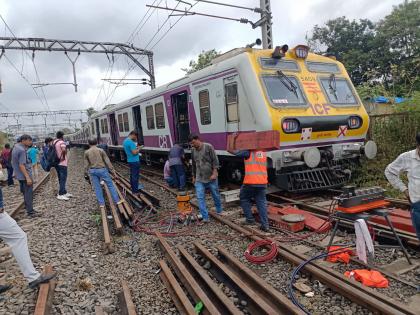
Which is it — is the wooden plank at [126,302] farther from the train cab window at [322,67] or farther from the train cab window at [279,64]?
the train cab window at [322,67]

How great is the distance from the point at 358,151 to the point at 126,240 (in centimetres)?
536

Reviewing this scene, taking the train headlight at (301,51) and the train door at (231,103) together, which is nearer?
the train door at (231,103)

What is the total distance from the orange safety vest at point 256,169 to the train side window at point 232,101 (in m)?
1.96

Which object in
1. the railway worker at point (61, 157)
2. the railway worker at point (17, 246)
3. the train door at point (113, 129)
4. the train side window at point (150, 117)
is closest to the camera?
the railway worker at point (17, 246)

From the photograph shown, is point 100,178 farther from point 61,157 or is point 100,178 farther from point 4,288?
point 4,288

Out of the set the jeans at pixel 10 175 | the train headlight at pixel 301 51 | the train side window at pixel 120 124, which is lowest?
the jeans at pixel 10 175

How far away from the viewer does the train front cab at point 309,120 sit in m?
7.07

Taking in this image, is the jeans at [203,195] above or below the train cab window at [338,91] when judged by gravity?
below

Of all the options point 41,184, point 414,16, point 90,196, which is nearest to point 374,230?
point 90,196

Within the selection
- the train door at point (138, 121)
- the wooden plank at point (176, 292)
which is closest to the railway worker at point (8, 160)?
the train door at point (138, 121)

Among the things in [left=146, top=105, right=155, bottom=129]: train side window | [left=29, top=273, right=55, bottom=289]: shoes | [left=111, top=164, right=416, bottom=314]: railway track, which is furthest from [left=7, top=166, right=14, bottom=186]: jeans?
[left=29, top=273, right=55, bottom=289]: shoes

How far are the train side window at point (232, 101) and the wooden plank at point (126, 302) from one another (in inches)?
180

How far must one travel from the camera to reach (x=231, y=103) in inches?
306

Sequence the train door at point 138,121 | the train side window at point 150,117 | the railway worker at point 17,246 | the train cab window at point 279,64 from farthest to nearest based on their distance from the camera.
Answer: the train door at point 138,121, the train side window at point 150,117, the train cab window at point 279,64, the railway worker at point 17,246
